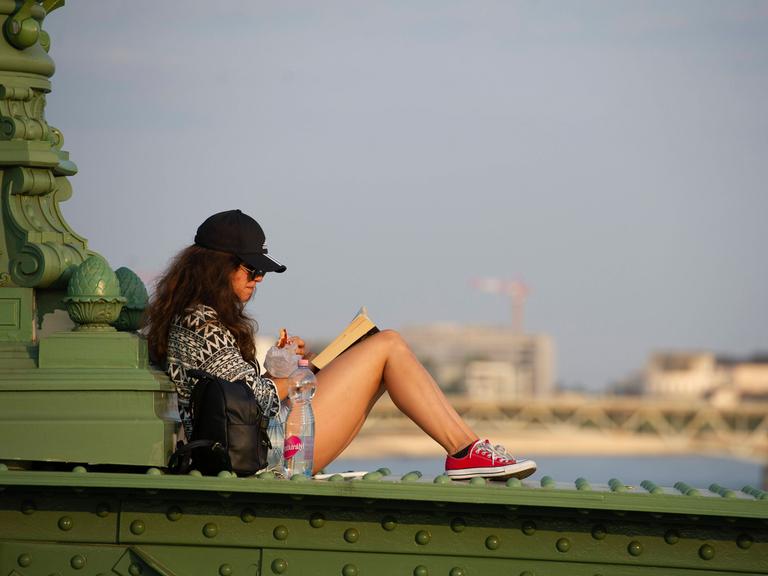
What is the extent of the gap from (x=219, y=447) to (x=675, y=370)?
161 meters

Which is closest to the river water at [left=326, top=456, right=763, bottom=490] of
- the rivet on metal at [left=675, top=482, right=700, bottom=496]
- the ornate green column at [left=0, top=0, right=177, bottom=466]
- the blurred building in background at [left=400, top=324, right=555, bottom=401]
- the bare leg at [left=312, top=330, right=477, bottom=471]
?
the blurred building in background at [left=400, top=324, right=555, bottom=401]

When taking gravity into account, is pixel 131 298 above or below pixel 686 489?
above

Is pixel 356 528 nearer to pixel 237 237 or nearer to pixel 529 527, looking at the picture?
pixel 529 527

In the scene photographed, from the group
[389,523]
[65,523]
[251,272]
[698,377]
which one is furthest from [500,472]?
[698,377]

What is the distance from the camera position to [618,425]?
105 meters

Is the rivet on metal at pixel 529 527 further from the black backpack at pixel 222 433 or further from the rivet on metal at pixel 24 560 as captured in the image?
the rivet on metal at pixel 24 560

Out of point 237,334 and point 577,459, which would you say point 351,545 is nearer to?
point 237,334

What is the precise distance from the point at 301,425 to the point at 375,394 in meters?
0.36

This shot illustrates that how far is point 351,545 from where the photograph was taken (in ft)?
15.9

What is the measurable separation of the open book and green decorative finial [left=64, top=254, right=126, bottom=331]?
3.14 ft

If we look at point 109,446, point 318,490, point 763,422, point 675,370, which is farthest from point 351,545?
point 675,370

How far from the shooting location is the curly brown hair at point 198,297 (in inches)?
213

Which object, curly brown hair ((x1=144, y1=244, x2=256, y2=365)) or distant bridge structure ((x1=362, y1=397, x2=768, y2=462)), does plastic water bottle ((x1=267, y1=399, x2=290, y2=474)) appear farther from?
distant bridge structure ((x1=362, y1=397, x2=768, y2=462))

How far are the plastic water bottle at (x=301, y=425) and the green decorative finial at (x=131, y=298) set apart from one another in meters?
0.66
